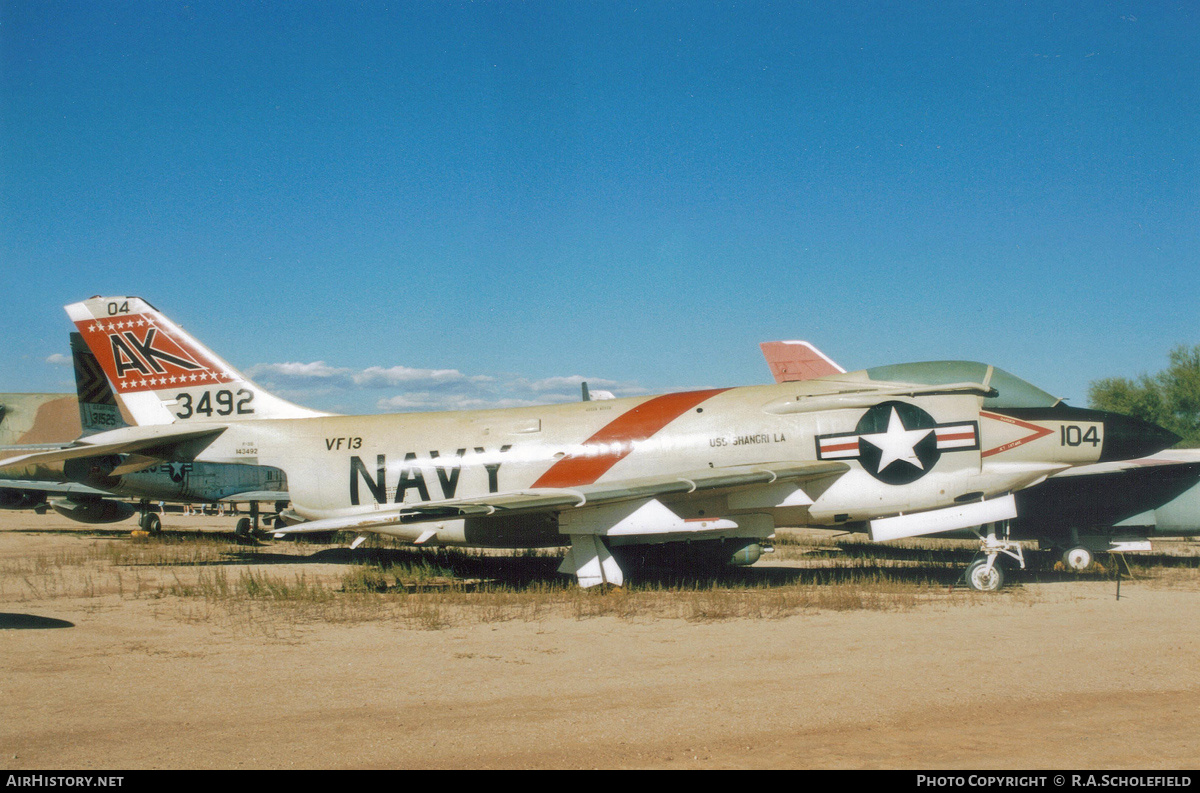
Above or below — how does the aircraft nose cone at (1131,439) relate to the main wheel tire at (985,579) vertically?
above

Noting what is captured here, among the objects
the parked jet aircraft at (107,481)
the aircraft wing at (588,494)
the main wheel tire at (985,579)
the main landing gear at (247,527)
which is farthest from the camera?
the main landing gear at (247,527)

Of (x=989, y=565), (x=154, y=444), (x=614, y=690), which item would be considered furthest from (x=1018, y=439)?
(x=154, y=444)

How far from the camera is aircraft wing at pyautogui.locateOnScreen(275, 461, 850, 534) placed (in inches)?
435

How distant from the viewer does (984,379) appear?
501 inches

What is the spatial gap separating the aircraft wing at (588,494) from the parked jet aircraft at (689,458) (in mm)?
34

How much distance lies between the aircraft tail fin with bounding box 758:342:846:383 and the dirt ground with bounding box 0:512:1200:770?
44.2 feet

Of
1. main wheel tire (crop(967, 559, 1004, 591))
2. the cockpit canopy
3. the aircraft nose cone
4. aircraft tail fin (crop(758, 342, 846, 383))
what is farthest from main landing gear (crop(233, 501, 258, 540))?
the aircraft nose cone

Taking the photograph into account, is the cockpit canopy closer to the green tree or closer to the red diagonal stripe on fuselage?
the red diagonal stripe on fuselage

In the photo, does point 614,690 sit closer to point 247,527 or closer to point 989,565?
point 989,565

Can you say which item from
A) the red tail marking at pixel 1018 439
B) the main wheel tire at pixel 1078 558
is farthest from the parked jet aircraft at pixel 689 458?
the main wheel tire at pixel 1078 558

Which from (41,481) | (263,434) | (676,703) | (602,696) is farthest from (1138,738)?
(41,481)

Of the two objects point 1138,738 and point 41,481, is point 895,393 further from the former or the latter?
point 41,481

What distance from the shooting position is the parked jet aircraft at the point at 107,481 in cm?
1783

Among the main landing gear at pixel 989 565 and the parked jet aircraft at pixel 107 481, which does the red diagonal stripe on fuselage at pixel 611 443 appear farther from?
the parked jet aircraft at pixel 107 481
